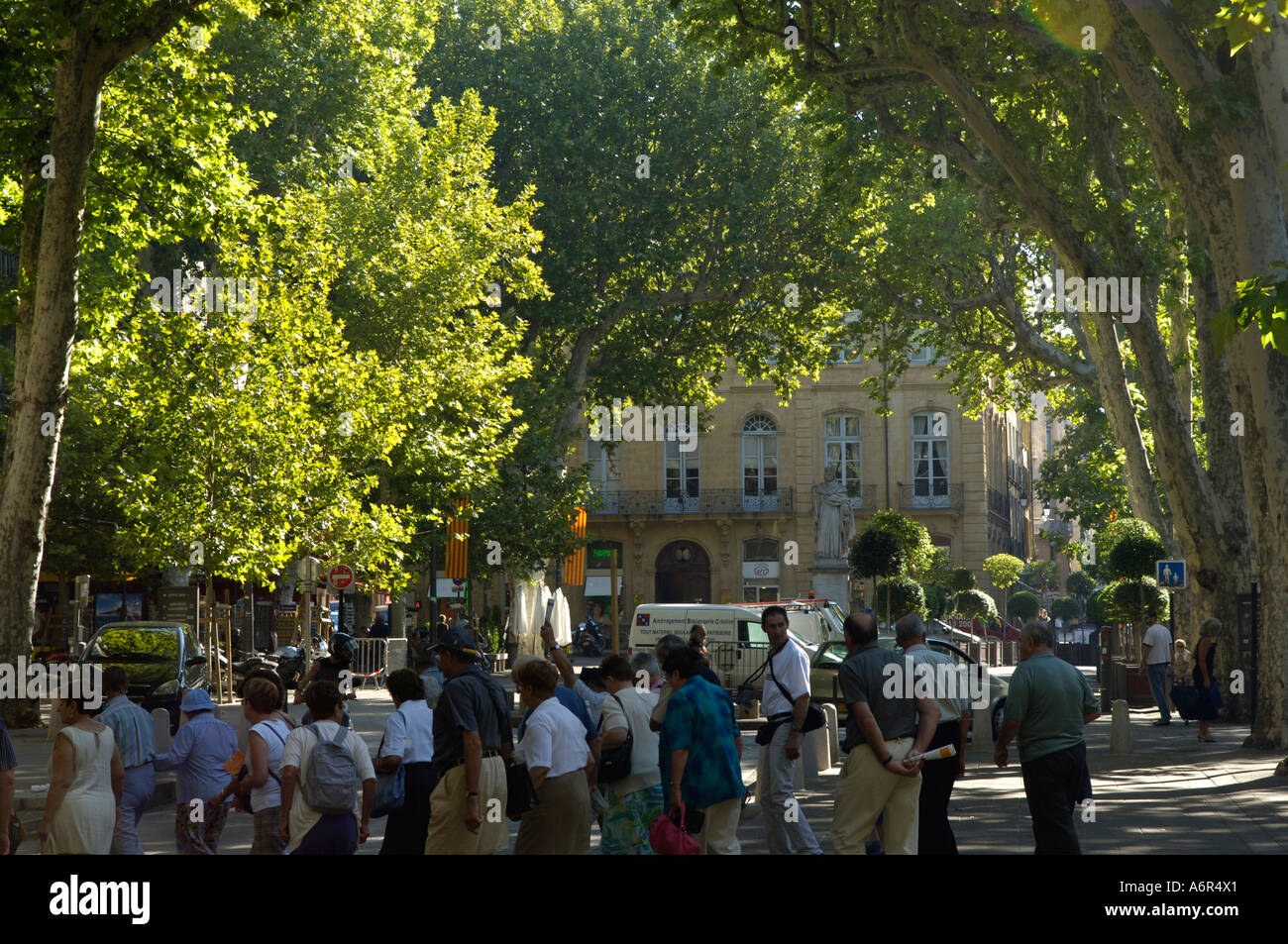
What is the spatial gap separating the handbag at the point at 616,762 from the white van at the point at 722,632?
57.7 feet

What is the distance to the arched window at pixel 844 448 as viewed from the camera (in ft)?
197

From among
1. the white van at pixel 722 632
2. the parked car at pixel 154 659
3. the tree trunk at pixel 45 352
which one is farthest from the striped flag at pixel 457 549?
the tree trunk at pixel 45 352

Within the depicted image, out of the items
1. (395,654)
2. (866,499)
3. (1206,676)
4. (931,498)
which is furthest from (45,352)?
(931,498)

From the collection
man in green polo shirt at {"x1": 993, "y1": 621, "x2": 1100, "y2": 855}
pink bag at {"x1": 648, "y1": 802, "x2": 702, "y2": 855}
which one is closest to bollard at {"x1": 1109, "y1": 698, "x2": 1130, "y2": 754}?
man in green polo shirt at {"x1": 993, "y1": 621, "x2": 1100, "y2": 855}

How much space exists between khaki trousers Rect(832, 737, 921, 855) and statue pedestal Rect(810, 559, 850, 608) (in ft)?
98.7

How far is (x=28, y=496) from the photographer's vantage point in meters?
18.2

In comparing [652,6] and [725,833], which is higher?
[652,6]

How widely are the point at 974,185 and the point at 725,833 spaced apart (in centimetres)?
1659

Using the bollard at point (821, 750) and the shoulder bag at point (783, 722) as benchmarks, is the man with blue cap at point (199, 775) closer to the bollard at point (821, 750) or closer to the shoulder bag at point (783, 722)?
the shoulder bag at point (783, 722)

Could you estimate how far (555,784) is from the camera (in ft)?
25.8

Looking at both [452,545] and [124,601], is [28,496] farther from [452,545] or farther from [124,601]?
[124,601]

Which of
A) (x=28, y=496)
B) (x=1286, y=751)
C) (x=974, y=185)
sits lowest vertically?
(x=1286, y=751)

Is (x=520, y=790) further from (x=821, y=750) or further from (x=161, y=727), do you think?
(x=821, y=750)

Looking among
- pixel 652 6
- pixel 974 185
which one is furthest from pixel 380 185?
pixel 974 185
